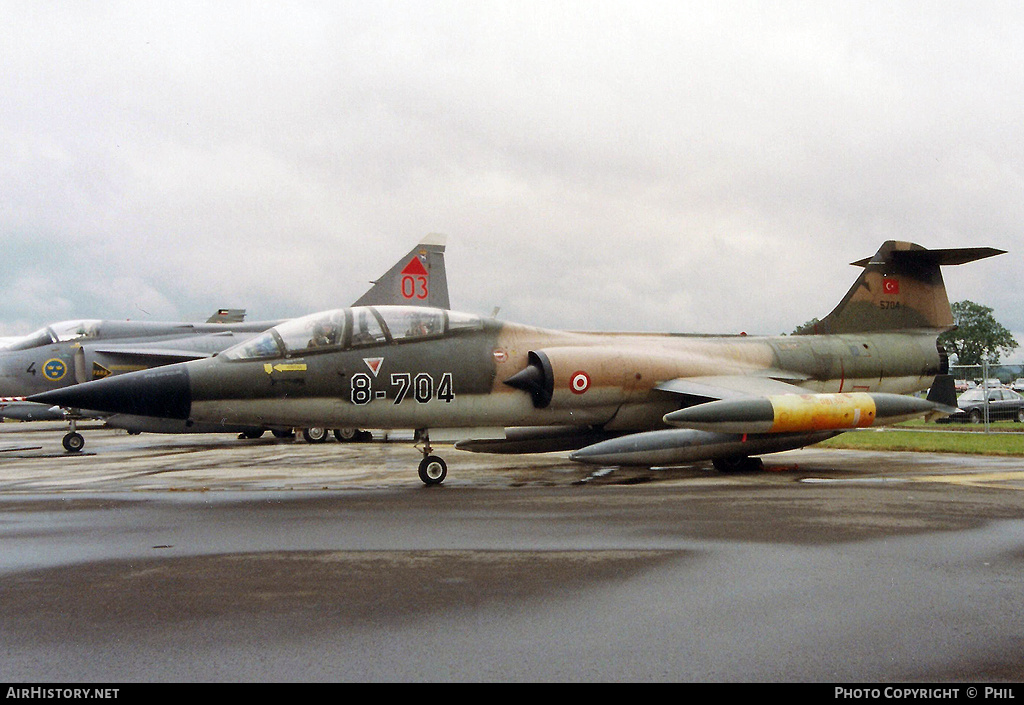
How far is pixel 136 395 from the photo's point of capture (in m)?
8.71

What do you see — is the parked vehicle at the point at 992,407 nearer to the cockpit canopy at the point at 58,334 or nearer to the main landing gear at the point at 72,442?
the main landing gear at the point at 72,442

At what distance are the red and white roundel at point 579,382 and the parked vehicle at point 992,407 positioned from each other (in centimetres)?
2333

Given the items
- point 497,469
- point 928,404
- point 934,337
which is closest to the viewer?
point 928,404

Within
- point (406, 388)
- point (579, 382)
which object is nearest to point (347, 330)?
point (406, 388)

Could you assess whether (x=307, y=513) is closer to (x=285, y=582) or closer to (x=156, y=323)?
(x=285, y=582)

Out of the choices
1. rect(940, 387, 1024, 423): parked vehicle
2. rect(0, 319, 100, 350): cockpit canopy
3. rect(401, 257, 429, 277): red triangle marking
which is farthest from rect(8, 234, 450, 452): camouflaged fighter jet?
rect(940, 387, 1024, 423): parked vehicle

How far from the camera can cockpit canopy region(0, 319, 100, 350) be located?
19.8 metres

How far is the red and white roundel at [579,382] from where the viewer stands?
36.2 ft

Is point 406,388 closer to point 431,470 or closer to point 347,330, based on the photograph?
point 347,330

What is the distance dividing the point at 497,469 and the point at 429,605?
8.69 meters

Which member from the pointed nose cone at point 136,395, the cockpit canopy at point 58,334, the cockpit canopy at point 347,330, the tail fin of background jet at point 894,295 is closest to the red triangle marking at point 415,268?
the cockpit canopy at point 58,334

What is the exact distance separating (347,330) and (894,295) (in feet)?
36.0
